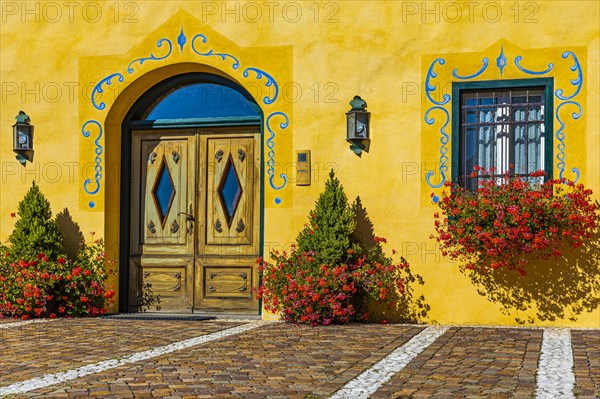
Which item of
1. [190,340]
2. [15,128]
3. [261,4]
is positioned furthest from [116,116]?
[190,340]

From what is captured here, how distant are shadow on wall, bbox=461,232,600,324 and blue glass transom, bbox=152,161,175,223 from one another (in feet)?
12.1

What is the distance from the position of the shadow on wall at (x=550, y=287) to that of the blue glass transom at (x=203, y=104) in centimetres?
334

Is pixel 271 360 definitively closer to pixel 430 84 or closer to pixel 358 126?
pixel 358 126

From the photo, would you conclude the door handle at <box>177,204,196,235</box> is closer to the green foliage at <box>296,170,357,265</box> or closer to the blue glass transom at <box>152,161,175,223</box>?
the blue glass transom at <box>152,161,175,223</box>

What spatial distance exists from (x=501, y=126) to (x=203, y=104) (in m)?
3.51

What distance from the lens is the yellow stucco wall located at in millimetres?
9242

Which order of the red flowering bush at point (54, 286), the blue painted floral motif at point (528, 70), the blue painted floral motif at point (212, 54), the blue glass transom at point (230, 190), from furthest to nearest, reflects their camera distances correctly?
1. the blue glass transom at point (230, 190)
2. the blue painted floral motif at point (212, 54)
3. the red flowering bush at point (54, 286)
4. the blue painted floral motif at point (528, 70)

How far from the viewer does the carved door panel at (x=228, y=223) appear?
10.2m

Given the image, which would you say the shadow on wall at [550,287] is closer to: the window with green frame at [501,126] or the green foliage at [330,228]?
the window with green frame at [501,126]

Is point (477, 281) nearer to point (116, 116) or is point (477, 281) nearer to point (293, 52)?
point (293, 52)

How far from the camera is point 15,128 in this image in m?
10.5

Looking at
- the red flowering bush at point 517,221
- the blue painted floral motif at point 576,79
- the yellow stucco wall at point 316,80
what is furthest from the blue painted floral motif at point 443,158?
the blue painted floral motif at point 576,79

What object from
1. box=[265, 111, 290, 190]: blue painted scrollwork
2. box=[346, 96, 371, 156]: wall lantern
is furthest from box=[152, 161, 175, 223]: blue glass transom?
box=[346, 96, 371, 156]: wall lantern

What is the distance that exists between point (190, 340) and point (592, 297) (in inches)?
164
